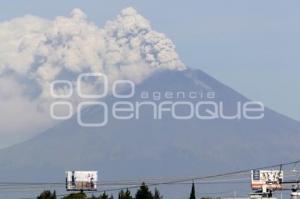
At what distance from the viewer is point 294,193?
151 metres

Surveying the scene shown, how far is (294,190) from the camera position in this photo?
151875 millimetres

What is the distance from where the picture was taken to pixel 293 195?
152 m

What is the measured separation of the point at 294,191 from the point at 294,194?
1.04 meters

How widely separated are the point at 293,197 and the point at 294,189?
170cm

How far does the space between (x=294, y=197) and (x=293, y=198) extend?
1.27m

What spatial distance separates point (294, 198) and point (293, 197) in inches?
24.8

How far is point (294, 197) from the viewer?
152 metres

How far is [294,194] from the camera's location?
495ft

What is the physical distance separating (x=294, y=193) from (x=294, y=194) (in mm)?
283

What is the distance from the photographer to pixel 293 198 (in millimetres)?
153375

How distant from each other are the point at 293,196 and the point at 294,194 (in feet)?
5.04

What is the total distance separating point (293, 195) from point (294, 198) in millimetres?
647

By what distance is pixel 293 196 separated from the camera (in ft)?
500

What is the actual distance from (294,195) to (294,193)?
683 millimetres
